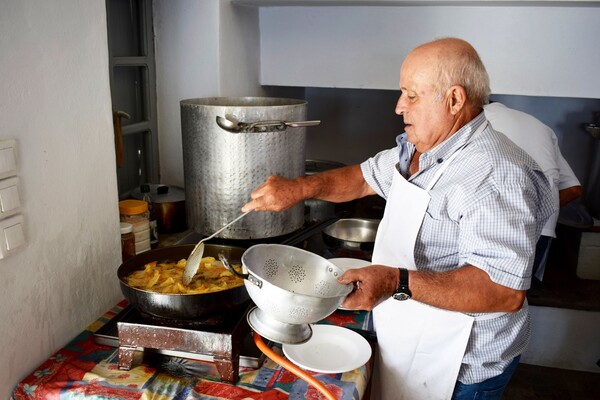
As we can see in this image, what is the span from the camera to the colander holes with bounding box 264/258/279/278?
125cm

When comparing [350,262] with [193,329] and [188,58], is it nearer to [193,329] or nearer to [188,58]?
[193,329]

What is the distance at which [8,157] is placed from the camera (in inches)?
41.7

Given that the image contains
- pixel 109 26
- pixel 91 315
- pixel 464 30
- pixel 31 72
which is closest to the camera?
pixel 31 72

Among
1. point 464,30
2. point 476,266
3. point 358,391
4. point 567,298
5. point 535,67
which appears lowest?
point 567,298

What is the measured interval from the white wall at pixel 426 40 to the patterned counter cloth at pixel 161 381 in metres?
1.57

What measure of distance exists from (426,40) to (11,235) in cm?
188

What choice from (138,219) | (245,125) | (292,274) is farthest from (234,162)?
(292,274)

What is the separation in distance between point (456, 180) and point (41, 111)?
94cm

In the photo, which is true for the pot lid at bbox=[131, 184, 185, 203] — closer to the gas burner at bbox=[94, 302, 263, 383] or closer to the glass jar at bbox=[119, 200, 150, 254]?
the glass jar at bbox=[119, 200, 150, 254]

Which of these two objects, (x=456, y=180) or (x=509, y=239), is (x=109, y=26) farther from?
(x=509, y=239)

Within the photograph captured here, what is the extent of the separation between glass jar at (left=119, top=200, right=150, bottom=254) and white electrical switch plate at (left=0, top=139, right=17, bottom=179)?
535mm

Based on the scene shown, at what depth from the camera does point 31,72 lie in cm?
112

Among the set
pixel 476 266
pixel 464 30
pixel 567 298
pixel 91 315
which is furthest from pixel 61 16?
pixel 567 298

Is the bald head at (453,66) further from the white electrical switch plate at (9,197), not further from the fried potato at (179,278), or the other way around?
the white electrical switch plate at (9,197)
